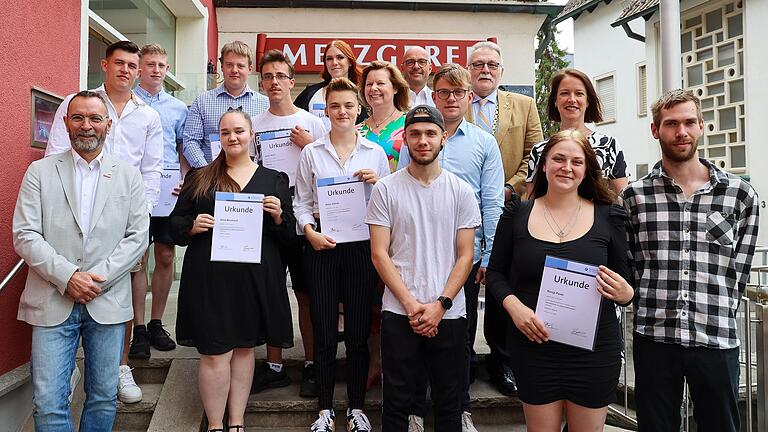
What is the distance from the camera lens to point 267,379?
4.41 meters

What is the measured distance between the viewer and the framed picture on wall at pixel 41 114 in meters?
4.33

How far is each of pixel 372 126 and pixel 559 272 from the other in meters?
1.76

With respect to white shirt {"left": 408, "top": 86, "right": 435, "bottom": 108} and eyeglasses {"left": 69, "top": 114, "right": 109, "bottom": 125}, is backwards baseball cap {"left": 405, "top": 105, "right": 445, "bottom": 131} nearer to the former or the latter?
white shirt {"left": 408, "top": 86, "right": 435, "bottom": 108}

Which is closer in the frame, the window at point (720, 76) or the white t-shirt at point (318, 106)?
the white t-shirt at point (318, 106)

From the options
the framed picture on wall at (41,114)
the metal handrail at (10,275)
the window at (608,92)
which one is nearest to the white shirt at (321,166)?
the metal handrail at (10,275)

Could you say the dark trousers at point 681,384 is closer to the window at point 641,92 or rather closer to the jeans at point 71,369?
the jeans at point 71,369

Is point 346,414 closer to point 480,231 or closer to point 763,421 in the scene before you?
point 480,231

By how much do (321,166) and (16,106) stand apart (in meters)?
2.08

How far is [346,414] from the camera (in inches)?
163

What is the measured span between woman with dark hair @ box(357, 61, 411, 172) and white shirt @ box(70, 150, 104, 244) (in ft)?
5.35

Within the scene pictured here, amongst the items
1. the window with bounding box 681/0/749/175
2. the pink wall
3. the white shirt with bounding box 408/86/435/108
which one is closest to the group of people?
the white shirt with bounding box 408/86/435/108

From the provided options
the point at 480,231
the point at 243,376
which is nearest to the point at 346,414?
the point at 243,376

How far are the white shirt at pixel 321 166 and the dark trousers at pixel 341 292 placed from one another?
276 millimetres

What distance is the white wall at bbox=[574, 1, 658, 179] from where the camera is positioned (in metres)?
19.7
